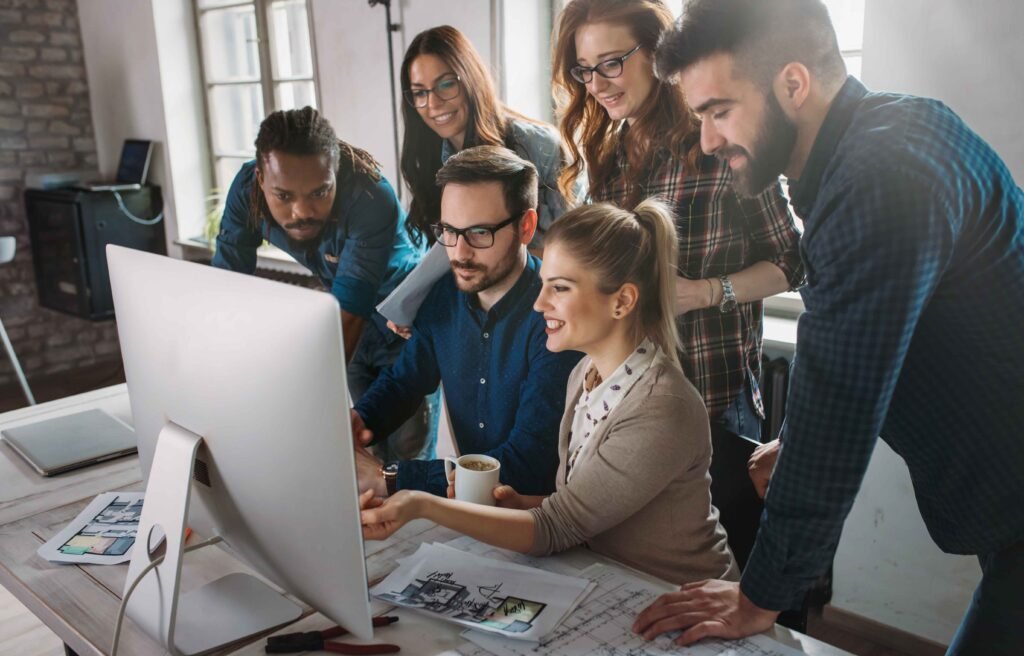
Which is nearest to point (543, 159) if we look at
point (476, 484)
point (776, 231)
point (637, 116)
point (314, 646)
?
point (637, 116)

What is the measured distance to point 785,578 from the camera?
1.01 m

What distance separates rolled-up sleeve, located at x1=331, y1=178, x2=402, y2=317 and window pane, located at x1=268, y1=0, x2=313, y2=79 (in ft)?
6.05

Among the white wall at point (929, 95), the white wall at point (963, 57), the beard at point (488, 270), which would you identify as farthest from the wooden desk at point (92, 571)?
the white wall at point (963, 57)

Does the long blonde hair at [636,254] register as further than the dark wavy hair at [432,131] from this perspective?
No

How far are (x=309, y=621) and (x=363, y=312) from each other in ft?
3.60

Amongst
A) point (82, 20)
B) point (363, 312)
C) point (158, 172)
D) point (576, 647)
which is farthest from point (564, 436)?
point (82, 20)

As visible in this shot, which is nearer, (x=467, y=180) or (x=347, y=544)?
(x=347, y=544)

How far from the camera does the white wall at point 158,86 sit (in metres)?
4.20

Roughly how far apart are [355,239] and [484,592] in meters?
1.19

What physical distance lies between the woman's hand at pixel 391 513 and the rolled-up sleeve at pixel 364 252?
94cm

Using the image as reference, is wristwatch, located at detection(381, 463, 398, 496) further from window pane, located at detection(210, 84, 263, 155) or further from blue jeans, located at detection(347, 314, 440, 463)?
Result: window pane, located at detection(210, 84, 263, 155)

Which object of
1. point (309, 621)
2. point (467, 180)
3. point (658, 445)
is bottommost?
point (309, 621)

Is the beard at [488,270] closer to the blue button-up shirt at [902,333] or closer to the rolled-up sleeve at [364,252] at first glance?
the rolled-up sleeve at [364,252]

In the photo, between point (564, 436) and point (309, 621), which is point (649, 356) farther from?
point (309, 621)
